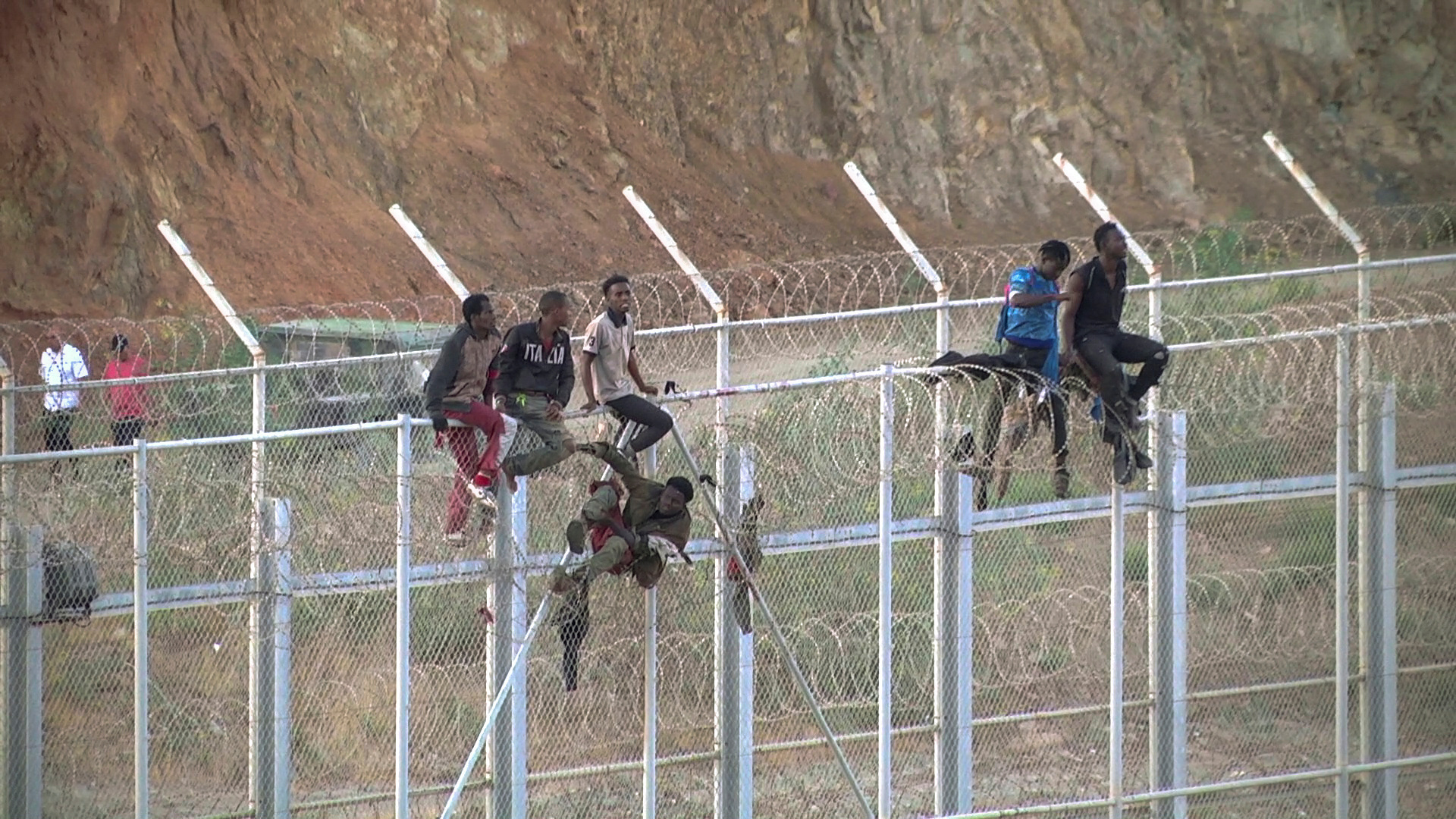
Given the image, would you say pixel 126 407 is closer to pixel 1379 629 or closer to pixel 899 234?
pixel 899 234

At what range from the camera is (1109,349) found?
9.63m

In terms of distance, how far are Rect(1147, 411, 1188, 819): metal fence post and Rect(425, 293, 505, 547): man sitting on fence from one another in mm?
3233

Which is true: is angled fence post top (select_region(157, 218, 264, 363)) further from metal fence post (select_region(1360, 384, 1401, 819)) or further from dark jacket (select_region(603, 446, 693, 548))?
metal fence post (select_region(1360, 384, 1401, 819))

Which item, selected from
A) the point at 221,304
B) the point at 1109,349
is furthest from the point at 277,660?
the point at 221,304

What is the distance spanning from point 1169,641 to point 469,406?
359cm

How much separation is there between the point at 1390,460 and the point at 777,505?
340 centimetres

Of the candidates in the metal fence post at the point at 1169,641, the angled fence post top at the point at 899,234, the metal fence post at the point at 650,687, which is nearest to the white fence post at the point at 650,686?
the metal fence post at the point at 650,687

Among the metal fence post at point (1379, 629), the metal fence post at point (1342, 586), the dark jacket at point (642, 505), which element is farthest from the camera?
the metal fence post at point (1379, 629)

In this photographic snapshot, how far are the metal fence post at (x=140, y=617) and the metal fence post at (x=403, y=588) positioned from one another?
3.02 ft

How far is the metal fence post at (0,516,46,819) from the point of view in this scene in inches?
321

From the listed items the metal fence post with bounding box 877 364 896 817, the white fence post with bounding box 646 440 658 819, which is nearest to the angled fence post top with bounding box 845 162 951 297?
the metal fence post with bounding box 877 364 896 817

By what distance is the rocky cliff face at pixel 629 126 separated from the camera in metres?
19.4

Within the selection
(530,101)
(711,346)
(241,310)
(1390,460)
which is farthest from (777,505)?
(530,101)

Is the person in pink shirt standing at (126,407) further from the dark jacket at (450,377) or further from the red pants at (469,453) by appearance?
the red pants at (469,453)
